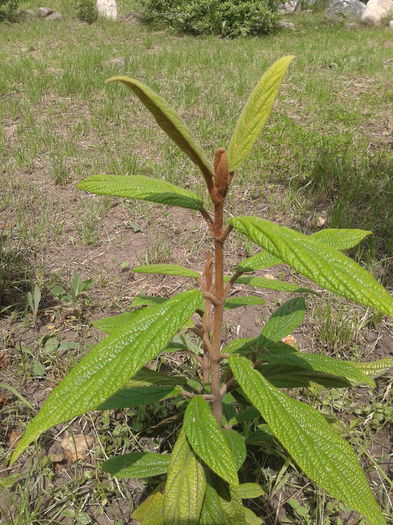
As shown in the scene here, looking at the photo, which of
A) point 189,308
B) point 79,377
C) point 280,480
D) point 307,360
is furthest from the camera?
point 280,480

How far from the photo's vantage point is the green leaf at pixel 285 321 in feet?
4.48

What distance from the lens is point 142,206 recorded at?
10.6ft

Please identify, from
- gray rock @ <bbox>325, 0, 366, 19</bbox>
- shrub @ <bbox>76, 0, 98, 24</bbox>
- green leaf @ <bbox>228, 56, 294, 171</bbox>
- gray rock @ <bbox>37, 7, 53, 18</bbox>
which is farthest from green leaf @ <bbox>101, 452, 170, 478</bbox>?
gray rock @ <bbox>325, 0, 366, 19</bbox>

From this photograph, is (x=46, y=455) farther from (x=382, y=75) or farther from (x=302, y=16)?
(x=302, y=16)

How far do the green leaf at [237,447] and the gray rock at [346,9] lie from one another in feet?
45.8

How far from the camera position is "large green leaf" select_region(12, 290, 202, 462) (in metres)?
0.73

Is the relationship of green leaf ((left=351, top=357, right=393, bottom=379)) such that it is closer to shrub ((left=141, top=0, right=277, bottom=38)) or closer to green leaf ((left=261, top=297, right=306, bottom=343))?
green leaf ((left=261, top=297, right=306, bottom=343))

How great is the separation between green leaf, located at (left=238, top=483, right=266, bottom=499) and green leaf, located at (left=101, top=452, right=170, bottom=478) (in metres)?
0.24

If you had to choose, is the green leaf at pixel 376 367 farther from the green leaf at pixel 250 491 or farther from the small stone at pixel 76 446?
the small stone at pixel 76 446

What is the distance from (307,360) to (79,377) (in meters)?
0.66

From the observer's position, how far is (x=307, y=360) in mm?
1209

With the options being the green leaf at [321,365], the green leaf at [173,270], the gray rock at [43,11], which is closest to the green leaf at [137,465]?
the green leaf at [321,365]

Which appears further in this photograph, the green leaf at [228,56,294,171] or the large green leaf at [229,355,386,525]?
the large green leaf at [229,355,386,525]

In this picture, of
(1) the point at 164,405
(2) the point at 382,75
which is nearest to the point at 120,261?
(1) the point at 164,405
